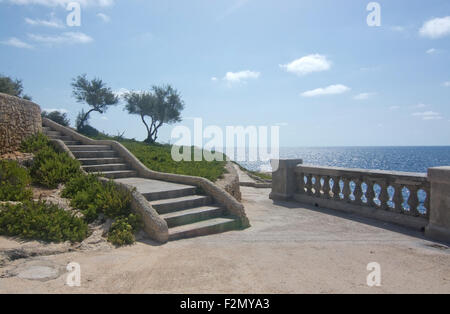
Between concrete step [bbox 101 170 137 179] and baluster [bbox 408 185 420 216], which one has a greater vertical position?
concrete step [bbox 101 170 137 179]

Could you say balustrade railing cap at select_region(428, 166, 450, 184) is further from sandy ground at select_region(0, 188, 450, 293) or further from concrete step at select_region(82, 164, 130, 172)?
concrete step at select_region(82, 164, 130, 172)

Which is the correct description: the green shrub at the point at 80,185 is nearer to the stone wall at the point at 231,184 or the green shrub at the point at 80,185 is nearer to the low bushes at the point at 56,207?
the low bushes at the point at 56,207

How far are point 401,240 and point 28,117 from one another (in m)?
10.8

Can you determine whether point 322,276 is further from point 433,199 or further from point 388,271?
point 433,199

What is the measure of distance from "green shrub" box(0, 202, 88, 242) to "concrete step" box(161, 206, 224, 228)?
1.53 metres

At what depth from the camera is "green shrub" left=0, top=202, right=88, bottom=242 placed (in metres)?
5.14

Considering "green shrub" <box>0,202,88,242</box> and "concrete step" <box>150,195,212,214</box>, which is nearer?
"green shrub" <box>0,202,88,242</box>

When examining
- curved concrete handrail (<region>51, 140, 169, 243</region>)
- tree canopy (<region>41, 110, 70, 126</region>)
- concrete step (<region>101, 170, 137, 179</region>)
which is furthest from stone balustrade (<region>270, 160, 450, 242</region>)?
tree canopy (<region>41, 110, 70, 126</region>)

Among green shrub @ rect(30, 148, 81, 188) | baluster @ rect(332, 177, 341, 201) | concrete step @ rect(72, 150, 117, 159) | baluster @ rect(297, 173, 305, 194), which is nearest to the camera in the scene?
green shrub @ rect(30, 148, 81, 188)

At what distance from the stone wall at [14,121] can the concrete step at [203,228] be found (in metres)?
6.34

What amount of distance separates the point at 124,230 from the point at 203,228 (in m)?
1.46

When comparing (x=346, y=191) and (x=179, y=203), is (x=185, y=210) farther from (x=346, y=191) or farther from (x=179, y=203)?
(x=346, y=191)
